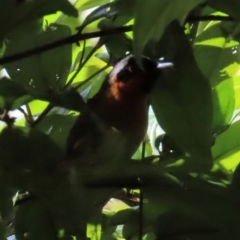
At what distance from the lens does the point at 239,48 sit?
56 centimetres

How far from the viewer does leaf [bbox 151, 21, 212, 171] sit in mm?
441

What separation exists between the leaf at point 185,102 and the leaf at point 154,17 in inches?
2.6

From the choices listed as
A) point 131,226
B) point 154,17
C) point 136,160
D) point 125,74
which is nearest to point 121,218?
point 131,226

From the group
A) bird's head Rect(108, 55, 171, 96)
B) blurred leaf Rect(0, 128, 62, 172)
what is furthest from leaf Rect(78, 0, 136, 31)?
bird's head Rect(108, 55, 171, 96)

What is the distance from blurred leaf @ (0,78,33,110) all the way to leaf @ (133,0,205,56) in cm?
12

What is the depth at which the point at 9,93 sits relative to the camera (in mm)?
461

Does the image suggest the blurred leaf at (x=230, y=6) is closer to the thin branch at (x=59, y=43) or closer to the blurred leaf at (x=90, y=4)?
the thin branch at (x=59, y=43)

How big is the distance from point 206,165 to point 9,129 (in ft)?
0.53

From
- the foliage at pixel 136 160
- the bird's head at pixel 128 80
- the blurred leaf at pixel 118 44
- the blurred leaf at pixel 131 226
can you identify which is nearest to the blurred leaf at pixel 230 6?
the foliage at pixel 136 160

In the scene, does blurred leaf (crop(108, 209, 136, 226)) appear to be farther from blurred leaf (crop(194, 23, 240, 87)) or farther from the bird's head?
the bird's head

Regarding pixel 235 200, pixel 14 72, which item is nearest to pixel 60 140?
pixel 14 72

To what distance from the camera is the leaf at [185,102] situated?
441 millimetres

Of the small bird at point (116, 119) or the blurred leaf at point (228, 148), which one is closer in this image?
the small bird at point (116, 119)

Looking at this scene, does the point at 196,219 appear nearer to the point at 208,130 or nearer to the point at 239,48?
the point at 208,130
